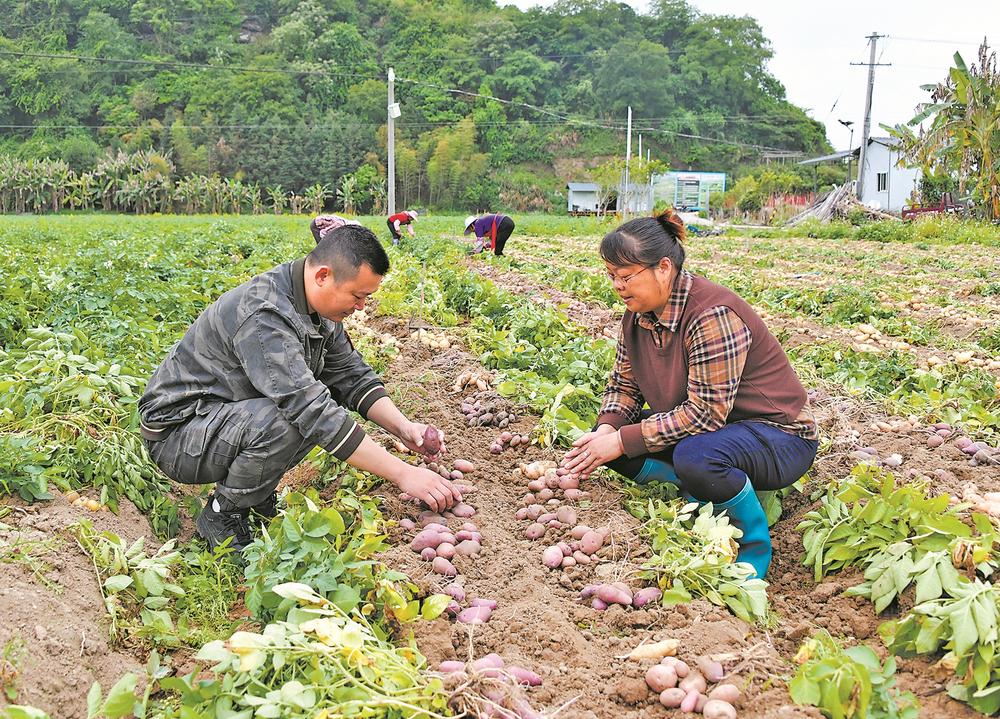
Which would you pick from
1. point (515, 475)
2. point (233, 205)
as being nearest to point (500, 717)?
point (515, 475)

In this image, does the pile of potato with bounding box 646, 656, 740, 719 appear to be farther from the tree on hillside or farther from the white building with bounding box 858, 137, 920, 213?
the white building with bounding box 858, 137, 920, 213

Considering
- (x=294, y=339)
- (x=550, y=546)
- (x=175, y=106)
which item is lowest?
(x=550, y=546)

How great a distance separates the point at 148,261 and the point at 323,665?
26.2ft

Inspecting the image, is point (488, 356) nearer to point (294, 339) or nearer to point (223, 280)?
point (294, 339)

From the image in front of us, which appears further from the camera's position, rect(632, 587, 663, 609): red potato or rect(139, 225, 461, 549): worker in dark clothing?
rect(139, 225, 461, 549): worker in dark clothing

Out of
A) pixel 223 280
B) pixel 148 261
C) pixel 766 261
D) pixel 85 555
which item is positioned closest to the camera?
pixel 85 555

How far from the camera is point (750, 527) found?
2.86 m

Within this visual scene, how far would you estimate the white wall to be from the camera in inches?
1610

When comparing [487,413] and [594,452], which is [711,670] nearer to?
[594,452]

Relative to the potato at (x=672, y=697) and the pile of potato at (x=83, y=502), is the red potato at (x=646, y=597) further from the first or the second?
the pile of potato at (x=83, y=502)

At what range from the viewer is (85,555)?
266cm

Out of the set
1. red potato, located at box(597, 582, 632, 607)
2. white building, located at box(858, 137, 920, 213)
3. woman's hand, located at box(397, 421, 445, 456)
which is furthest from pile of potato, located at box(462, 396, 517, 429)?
white building, located at box(858, 137, 920, 213)

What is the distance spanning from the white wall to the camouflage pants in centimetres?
4246

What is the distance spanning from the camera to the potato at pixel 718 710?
1.88 m
